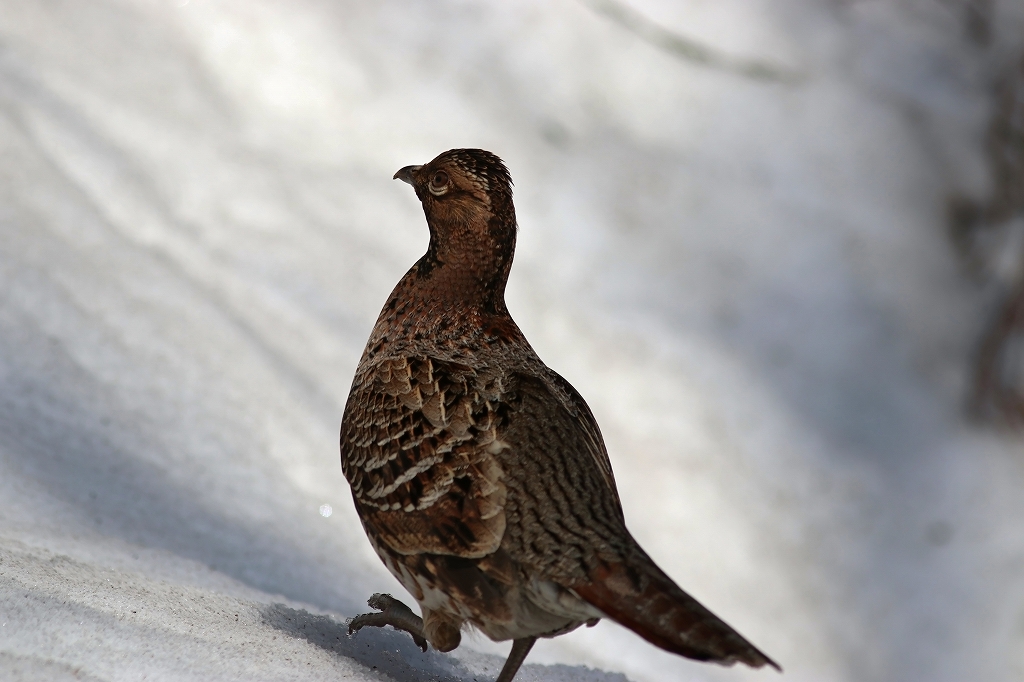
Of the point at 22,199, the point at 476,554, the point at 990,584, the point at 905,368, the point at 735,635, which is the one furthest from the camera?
the point at 905,368

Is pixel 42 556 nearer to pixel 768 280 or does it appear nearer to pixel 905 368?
pixel 768 280

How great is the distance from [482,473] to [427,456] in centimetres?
20

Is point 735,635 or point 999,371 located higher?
point 999,371

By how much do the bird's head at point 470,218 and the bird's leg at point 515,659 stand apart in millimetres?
1206

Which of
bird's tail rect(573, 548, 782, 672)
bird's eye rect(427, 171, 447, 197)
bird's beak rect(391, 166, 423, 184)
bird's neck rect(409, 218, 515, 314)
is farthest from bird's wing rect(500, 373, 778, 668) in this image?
bird's beak rect(391, 166, 423, 184)

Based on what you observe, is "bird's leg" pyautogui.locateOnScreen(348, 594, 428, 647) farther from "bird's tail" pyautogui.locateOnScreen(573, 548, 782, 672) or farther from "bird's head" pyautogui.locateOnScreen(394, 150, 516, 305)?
→ "bird's head" pyautogui.locateOnScreen(394, 150, 516, 305)

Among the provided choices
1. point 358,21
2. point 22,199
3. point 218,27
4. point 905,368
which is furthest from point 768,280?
point 22,199

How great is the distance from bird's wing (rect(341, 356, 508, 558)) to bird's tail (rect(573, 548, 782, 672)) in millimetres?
360

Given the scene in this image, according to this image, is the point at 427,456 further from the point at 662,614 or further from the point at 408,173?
the point at 408,173

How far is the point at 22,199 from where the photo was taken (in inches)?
222

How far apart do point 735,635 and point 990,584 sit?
5.26m

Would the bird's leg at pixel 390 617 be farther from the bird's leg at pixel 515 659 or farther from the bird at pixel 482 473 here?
the bird's leg at pixel 515 659


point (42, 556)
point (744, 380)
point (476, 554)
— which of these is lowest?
point (42, 556)

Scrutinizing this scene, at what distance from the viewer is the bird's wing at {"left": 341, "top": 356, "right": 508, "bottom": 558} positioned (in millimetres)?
2932
